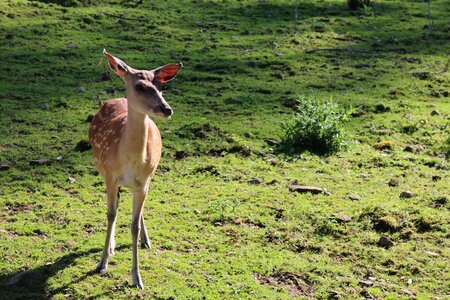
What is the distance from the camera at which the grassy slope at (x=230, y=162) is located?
6424 mm

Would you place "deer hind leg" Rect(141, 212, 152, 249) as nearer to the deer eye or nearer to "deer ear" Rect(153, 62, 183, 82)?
"deer ear" Rect(153, 62, 183, 82)

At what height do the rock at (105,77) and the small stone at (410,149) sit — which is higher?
the rock at (105,77)

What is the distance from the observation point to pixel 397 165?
9.09 meters

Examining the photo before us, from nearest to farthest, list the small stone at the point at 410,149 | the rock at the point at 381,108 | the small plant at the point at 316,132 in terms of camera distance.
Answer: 1. the small plant at the point at 316,132
2. the small stone at the point at 410,149
3. the rock at the point at 381,108

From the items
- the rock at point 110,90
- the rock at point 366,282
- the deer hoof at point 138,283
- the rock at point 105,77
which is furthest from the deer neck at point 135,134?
the rock at point 105,77

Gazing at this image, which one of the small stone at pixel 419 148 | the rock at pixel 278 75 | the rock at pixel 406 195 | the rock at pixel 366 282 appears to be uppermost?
the rock at pixel 278 75

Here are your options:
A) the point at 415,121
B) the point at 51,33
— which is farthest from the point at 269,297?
the point at 51,33

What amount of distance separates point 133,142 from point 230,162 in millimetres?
3318

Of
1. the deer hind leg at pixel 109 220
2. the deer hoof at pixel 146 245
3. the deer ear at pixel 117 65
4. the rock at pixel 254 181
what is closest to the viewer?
the deer ear at pixel 117 65

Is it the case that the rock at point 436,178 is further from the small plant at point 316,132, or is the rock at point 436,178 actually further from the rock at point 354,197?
the small plant at point 316,132

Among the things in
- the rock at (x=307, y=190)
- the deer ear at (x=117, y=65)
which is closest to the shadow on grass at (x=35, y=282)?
the deer ear at (x=117, y=65)

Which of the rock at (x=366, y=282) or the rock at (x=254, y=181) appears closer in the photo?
the rock at (x=366, y=282)

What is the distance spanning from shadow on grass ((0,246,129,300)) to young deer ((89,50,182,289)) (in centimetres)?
35

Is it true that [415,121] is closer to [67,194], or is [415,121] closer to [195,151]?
[195,151]
